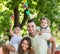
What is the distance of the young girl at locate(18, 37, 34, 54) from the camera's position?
3.72m

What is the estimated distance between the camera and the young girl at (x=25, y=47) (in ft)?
12.2

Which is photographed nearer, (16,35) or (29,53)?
(29,53)

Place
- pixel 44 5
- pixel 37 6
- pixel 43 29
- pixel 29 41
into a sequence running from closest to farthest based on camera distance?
1. pixel 29 41
2. pixel 43 29
3. pixel 44 5
4. pixel 37 6

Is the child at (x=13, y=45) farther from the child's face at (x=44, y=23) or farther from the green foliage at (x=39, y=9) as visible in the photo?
the green foliage at (x=39, y=9)

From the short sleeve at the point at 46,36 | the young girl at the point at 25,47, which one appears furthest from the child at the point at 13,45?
the short sleeve at the point at 46,36

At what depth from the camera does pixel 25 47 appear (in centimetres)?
373

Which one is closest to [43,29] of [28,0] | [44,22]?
[44,22]

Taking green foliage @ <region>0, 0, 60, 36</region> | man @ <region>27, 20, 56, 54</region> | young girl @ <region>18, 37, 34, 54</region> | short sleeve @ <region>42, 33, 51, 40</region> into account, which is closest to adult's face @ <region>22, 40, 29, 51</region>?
young girl @ <region>18, 37, 34, 54</region>

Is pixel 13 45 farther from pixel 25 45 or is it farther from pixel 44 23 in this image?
pixel 44 23

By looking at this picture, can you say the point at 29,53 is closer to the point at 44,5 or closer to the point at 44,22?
the point at 44,22

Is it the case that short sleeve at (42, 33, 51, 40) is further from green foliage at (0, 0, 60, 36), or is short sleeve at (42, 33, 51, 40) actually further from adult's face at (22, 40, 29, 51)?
green foliage at (0, 0, 60, 36)

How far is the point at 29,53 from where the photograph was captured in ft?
12.3

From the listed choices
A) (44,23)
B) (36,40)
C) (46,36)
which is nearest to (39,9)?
(44,23)

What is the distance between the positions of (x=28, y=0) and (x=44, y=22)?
241 inches
